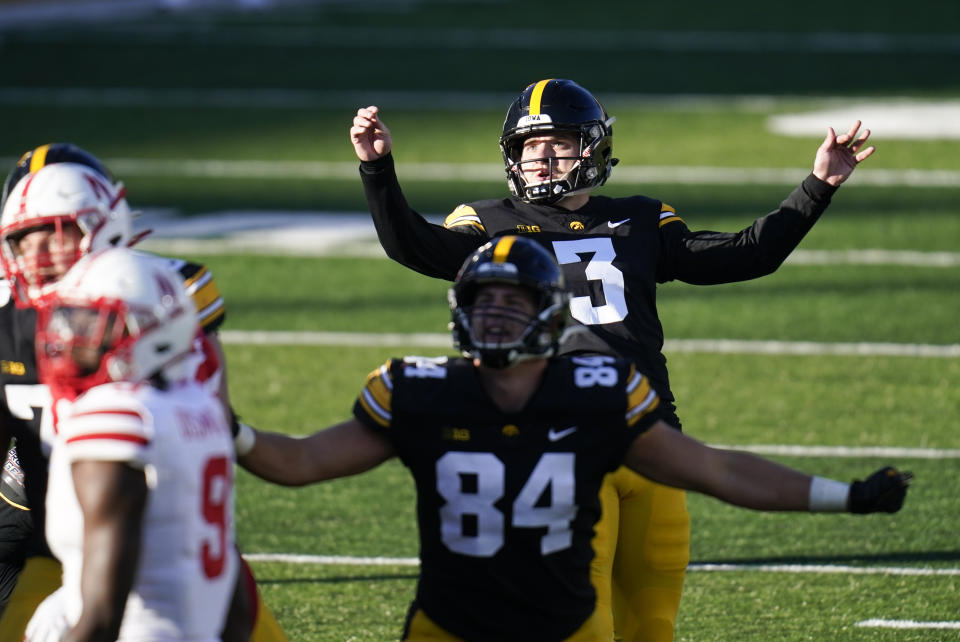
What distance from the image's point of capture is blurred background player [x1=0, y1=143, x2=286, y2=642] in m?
3.49

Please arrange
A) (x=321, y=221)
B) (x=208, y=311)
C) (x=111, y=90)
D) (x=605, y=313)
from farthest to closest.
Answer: (x=111, y=90), (x=321, y=221), (x=605, y=313), (x=208, y=311)

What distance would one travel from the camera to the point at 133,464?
2779 mm

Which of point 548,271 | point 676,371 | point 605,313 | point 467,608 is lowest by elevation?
point 676,371

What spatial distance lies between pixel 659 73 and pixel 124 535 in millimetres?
14154

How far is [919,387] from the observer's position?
7.83 m

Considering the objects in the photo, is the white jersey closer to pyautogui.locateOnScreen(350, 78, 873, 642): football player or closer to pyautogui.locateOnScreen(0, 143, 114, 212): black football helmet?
pyautogui.locateOnScreen(0, 143, 114, 212): black football helmet

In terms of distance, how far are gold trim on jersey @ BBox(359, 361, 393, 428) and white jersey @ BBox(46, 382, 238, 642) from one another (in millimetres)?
514

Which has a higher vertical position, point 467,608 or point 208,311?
point 208,311

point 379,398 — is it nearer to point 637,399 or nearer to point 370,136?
point 637,399

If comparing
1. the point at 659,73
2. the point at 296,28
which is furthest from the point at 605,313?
the point at 296,28

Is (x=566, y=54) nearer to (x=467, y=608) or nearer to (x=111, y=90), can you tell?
(x=111, y=90)

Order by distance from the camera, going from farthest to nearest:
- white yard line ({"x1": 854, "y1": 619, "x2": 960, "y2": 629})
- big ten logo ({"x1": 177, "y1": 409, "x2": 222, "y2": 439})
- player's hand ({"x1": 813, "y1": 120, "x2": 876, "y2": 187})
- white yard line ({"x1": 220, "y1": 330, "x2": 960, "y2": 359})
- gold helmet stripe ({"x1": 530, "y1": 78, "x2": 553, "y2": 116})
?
white yard line ({"x1": 220, "y1": 330, "x2": 960, "y2": 359}) → white yard line ({"x1": 854, "y1": 619, "x2": 960, "y2": 629}) → gold helmet stripe ({"x1": 530, "y1": 78, "x2": 553, "y2": 116}) → player's hand ({"x1": 813, "y1": 120, "x2": 876, "y2": 187}) → big ten logo ({"x1": 177, "y1": 409, "x2": 222, "y2": 439})

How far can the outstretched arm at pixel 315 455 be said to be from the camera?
11.4 ft

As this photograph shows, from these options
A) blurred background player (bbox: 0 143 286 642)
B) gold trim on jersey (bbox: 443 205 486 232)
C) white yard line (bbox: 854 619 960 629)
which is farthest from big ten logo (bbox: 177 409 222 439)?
white yard line (bbox: 854 619 960 629)
